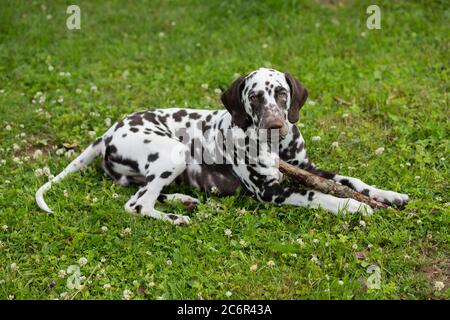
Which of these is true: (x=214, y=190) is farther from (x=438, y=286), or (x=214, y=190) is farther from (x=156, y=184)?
(x=438, y=286)

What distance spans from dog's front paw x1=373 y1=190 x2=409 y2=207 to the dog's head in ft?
3.63

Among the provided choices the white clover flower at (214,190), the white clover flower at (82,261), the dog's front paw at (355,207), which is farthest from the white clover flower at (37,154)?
the dog's front paw at (355,207)

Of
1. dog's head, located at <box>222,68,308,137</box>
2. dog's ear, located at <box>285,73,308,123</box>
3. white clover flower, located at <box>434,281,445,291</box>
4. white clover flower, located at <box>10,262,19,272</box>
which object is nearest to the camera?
white clover flower, located at <box>434,281,445,291</box>

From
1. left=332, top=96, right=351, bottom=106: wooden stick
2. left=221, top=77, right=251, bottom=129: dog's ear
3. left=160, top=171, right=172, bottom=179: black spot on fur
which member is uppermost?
left=221, top=77, right=251, bottom=129: dog's ear

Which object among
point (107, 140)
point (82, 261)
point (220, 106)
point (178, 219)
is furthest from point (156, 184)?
point (220, 106)

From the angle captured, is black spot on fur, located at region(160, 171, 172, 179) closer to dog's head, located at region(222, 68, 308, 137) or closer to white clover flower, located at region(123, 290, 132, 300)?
dog's head, located at region(222, 68, 308, 137)

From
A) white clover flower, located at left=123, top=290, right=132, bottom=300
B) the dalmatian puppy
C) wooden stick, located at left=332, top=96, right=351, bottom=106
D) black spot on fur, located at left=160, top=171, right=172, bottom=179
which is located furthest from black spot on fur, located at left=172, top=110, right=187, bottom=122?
white clover flower, located at left=123, top=290, right=132, bottom=300

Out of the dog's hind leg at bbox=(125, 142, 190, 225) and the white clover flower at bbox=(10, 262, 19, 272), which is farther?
the dog's hind leg at bbox=(125, 142, 190, 225)

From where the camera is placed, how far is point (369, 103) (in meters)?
8.52

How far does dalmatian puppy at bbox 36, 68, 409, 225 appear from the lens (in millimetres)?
6312

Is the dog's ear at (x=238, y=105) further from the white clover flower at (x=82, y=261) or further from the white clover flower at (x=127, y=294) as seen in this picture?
the white clover flower at (x=127, y=294)

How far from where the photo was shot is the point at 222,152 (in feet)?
22.6
